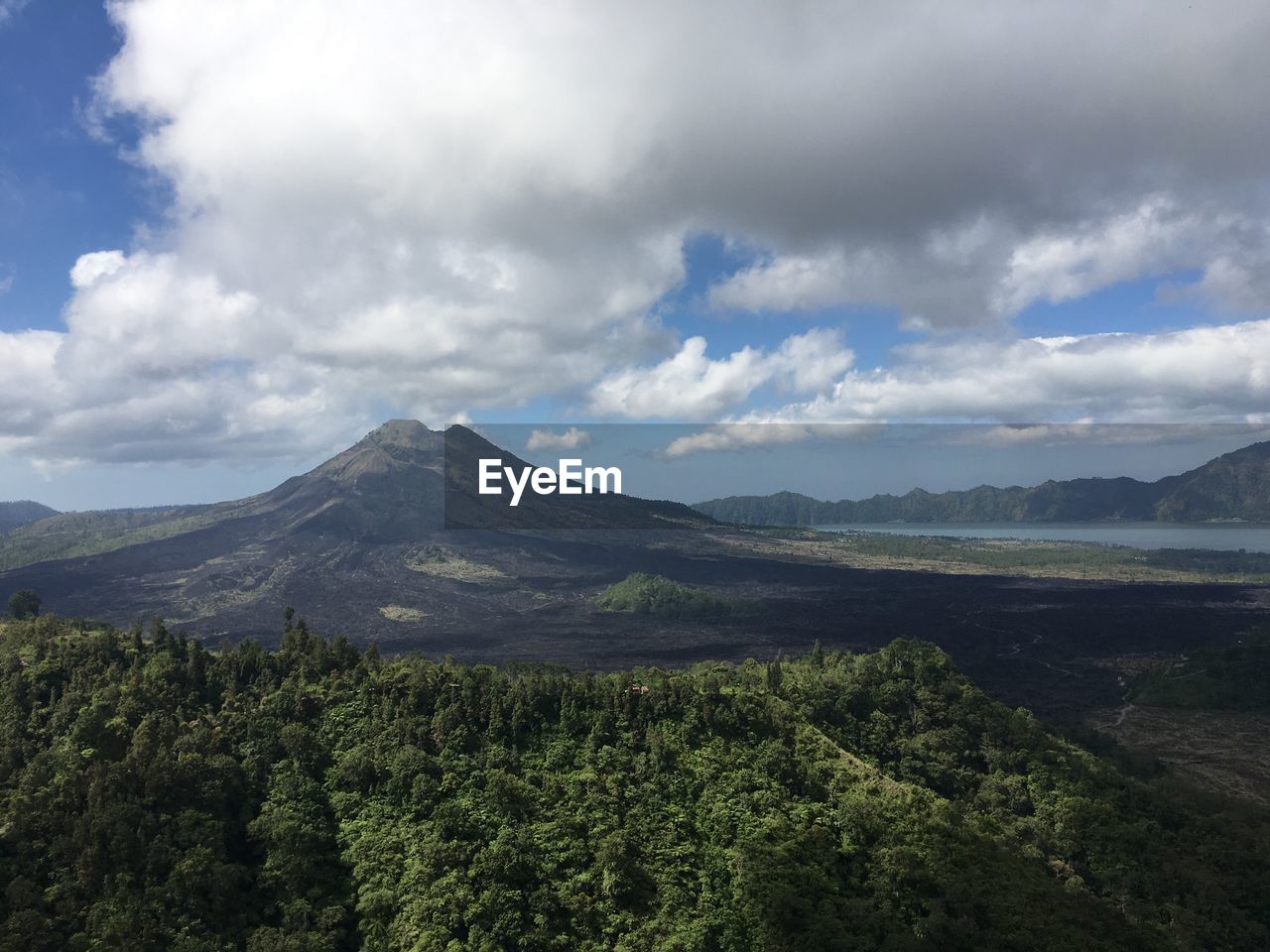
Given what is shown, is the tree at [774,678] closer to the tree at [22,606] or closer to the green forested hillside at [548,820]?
the green forested hillside at [548,820]

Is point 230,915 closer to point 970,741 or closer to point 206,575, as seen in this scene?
point 970,741

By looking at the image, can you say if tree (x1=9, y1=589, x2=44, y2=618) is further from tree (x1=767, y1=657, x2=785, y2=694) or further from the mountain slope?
the mountain slope

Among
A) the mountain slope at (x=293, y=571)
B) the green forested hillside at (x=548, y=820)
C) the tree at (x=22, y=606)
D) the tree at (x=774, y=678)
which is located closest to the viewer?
the green forested hillside at (x=548, y=820)

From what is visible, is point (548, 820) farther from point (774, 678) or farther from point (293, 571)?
point (293, 571)

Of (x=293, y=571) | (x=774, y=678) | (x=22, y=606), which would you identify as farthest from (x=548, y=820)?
(x=293, y=571)

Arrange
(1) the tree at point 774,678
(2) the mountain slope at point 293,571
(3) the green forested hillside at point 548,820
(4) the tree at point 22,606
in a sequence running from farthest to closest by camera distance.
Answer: (2) the mountain slope at point 293,571, (4) the tree at point 22,606, (1) the tree at point 774,678, (3) the green forested hillside at point 548,820

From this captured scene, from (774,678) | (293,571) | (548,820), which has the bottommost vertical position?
(548,820)

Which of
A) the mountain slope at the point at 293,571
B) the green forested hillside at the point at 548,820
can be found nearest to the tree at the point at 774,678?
the green forested hillside at the point at 548,820

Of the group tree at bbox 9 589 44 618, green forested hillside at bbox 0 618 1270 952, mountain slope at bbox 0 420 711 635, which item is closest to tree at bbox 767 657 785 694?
green forested hillside at bbox 0 618 1270 952
